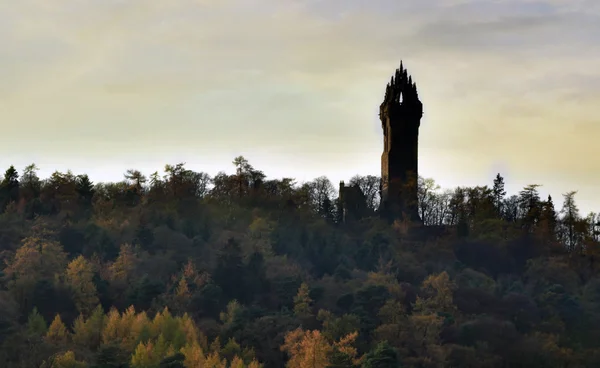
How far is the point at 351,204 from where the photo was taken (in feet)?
391

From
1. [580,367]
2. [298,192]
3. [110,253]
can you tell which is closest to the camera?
[580,367]

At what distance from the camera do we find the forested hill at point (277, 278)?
79.2 metres

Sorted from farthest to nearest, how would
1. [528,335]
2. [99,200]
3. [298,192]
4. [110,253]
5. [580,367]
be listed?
[298,192], [99,200], [110,253], [528,335], [580,367]

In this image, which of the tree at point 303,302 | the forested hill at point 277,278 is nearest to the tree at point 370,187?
the forested hill at point 277,278

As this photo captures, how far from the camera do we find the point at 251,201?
380 ft

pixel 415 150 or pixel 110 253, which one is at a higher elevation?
pixel 415 150

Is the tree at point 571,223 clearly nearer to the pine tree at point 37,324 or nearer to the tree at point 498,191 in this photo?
the tree at point 498,191

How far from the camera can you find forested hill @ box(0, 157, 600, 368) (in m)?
79.2

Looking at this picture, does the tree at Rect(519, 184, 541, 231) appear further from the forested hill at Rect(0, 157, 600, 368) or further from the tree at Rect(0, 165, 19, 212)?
the tree at Rect(0, 165, 19, 212)

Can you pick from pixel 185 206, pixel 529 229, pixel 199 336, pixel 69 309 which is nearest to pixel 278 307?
pixel 199 336

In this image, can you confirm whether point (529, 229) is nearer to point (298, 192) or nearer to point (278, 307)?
point (298, 192)

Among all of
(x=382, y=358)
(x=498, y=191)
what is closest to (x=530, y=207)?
(x=498, y=191)

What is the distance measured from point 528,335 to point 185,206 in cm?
4280

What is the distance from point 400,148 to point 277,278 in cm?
3365
